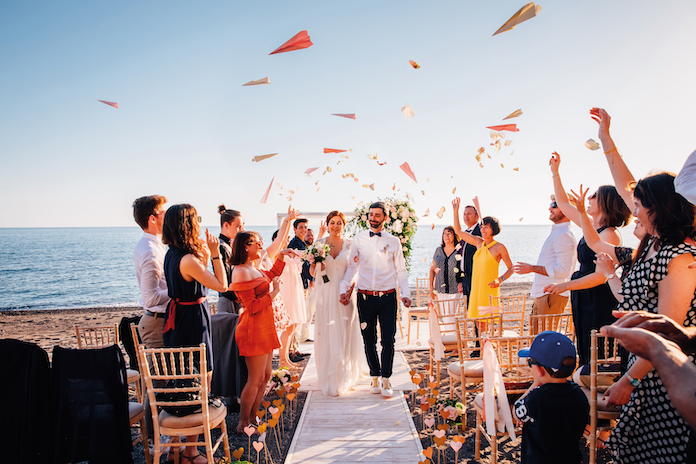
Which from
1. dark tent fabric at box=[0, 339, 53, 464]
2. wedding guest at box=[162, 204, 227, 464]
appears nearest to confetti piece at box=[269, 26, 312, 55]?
wedding guest at box=[162, 204, 227, 464]

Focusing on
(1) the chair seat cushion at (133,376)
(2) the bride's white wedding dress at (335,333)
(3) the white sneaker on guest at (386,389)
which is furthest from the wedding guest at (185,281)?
(3) the white sneaker on guest at (386,389)

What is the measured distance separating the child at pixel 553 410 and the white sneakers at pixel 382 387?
7.90 feet

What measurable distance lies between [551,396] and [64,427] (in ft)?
9.90

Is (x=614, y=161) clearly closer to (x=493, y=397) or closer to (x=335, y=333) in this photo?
(x=493, y=397)

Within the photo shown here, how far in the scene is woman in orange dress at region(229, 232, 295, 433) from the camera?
3.47 meters

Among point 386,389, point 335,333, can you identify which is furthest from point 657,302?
point 335,333

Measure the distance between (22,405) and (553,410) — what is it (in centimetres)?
320

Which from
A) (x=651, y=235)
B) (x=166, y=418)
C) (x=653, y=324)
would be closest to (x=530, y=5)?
(x=651, y=235)

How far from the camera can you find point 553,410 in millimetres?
1988

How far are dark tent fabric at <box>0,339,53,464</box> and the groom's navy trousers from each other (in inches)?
117

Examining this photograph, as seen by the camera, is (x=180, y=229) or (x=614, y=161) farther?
(x=180, y=229)

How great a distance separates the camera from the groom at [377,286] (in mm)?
4496

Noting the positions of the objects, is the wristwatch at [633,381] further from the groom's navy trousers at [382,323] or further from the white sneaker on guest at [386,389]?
the white sneaker on guest at [386,389]

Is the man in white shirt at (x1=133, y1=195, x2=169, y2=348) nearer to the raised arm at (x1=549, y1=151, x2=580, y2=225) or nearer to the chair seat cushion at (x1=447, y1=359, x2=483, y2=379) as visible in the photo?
the chair seat cushion at (x1=447, y1=359, x2=483, y2=379)
